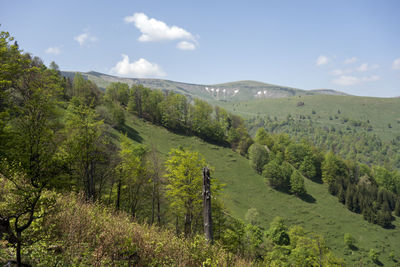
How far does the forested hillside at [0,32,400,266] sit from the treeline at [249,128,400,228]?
1.46ft

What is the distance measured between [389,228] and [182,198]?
77.3 metres

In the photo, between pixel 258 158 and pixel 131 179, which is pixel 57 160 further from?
pixel 258 158

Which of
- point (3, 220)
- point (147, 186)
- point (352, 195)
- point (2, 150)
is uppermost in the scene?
point (3, 220)

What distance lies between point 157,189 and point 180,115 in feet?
232

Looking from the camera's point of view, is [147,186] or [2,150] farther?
[147,186]

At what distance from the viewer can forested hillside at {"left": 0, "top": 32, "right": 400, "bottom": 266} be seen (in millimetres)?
7613

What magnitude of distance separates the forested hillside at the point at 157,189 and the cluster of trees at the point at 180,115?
1.81 feet

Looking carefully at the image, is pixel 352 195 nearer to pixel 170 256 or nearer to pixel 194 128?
pixel 194 128

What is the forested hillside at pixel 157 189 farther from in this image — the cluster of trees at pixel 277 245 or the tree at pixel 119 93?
the tree at pixel 119 93

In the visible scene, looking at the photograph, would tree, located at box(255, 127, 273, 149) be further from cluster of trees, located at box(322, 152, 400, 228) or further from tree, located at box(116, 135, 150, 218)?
tree, located at box(116, 135, 150, 218)

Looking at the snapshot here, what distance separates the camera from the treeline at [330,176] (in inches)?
2808

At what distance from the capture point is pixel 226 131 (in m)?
102

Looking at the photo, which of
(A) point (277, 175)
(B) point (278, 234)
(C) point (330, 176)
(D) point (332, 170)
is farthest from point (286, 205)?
(D) point (332, 170)

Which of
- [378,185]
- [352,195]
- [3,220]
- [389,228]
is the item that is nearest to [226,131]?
[352,195]
